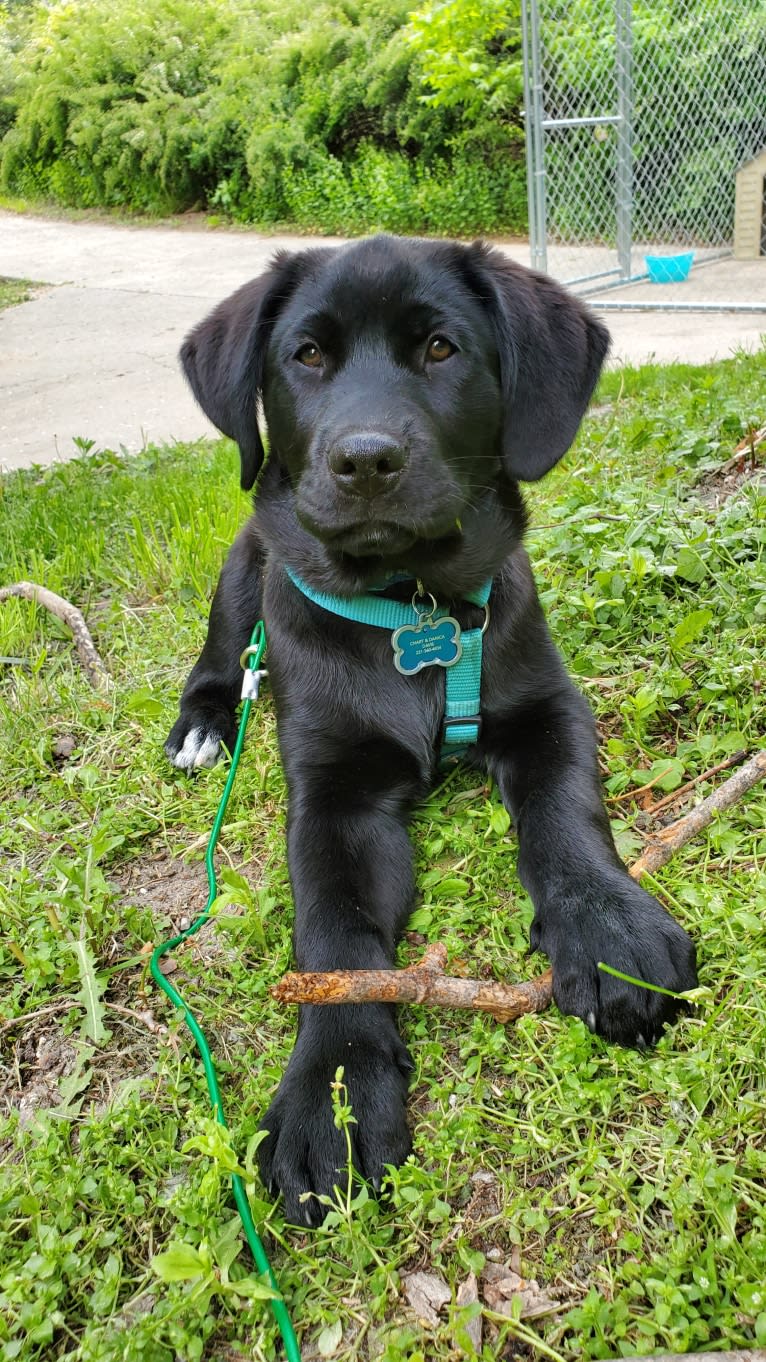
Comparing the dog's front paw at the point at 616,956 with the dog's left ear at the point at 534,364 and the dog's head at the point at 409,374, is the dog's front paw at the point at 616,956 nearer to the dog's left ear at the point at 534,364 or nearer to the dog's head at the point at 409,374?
the dog's head at the point at 409,374

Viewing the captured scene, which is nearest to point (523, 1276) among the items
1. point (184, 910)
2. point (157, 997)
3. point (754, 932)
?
point (754, 932)

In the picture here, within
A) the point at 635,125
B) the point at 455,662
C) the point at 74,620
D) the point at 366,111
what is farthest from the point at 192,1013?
the point at 366,111

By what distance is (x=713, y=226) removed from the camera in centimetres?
820

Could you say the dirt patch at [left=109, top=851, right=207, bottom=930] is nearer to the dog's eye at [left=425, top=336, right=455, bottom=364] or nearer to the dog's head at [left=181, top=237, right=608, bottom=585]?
the dog's head at [left=181, top=237, right=608, bottom=585]

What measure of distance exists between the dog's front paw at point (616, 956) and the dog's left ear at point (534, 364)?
87 centimetres

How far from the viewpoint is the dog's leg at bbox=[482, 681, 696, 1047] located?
154cm

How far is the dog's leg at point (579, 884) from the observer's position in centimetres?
154

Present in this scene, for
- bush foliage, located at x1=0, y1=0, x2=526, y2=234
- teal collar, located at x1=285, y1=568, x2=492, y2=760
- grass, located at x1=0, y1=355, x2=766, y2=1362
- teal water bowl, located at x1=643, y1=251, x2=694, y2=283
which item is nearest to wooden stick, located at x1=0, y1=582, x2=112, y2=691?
grass, located at x1=0, y1=355, x2=766, y2=1362

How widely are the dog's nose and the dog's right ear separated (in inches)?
19.4

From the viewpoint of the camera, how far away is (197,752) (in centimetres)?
253

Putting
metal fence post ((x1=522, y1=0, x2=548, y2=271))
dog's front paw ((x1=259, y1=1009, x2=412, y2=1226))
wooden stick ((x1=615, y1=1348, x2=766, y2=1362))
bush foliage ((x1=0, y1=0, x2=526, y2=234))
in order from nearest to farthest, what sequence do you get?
wooden stick ((x1=615, y1=1348, x2=766, y2=1362)) → dog's front paw ((x1=259, y1=1009, x2=412, y2=1226)) → metal fence post ((x1=522, y1=0, x2=548, y2=271)) → bush foliage ((x1=0, y1=0, x2=526, y2=234))

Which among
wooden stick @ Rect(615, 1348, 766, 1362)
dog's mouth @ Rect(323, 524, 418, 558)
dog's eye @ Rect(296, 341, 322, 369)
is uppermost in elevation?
dog's eye @ Rect(296, 341, 322, 369)

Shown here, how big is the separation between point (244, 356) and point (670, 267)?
6.23 m

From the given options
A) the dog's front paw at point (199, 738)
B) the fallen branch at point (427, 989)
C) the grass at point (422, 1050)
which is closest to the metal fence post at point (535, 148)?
the grass at point (422, 1050)
